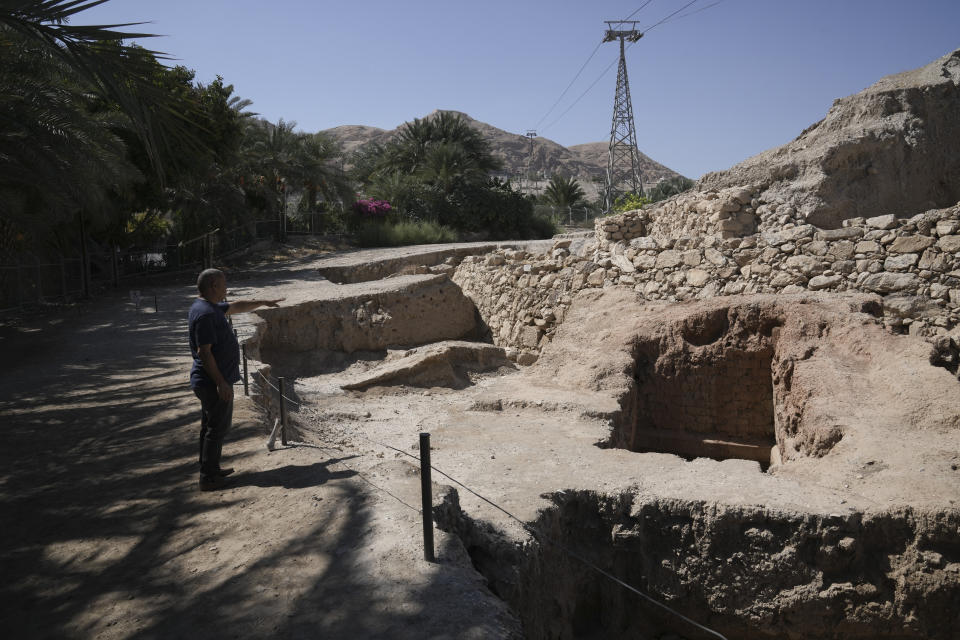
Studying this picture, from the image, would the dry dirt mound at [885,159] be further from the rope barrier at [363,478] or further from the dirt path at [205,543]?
the dirt path at [205,543]

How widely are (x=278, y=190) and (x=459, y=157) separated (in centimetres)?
831

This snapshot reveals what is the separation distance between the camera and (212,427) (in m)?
4.36

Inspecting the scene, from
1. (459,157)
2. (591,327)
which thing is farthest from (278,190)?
(591,327)

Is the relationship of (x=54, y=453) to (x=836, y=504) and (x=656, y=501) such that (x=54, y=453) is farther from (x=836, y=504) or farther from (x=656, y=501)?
(x=836, y=504)

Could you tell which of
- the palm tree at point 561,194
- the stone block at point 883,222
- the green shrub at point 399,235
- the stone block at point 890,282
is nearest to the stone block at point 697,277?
the stone block at point 890,282

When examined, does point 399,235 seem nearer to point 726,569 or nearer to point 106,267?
point 106,267

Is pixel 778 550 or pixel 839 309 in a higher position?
pixel 839 309

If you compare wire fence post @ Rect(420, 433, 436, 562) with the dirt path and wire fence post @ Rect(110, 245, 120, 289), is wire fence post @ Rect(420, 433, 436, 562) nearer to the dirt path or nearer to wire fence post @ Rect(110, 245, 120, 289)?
the dirt path

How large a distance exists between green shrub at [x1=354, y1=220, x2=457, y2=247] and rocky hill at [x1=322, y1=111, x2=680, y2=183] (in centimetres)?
7092

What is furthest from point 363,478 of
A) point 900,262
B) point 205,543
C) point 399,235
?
point 399,235

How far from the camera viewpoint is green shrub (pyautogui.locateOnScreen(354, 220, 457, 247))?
22.9 m

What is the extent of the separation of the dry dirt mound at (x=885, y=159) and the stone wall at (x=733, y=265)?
552 mm

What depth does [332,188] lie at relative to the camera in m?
25.2

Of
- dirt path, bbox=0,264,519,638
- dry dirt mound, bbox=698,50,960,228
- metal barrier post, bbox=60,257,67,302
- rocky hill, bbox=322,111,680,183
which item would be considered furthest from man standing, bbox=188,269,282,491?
rocky hill, bbox=322,111,680,183
